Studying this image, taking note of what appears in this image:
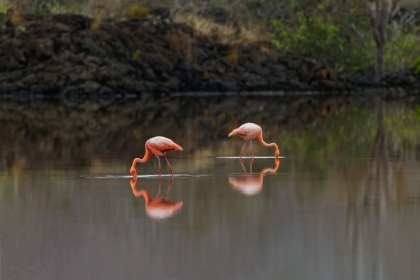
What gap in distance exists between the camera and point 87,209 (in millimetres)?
10602

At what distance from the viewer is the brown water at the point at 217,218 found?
762 cm

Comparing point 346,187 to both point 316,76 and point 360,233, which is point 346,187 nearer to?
point 360,233

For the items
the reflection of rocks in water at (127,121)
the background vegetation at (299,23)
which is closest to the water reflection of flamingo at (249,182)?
the reflection of rocks in water at (127,121)

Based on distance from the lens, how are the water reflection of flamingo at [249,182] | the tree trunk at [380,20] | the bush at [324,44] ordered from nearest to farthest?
the water reflection of flamingo at [249,182] < the tree trunk at [380,20] < the bush at [324,44]

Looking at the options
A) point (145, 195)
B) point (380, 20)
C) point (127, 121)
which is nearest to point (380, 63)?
point (380, 20)

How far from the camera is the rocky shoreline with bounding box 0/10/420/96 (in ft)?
149

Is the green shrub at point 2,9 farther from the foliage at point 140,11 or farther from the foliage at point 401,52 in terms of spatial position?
the foliage at point 401,52

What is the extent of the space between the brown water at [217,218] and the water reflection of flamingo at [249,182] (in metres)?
0.01

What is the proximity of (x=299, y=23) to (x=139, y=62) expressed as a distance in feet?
42.9

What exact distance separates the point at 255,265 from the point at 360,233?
159 centimetres

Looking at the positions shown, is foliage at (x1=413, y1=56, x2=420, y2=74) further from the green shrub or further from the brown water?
the brown water

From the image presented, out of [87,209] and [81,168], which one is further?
[81,168]

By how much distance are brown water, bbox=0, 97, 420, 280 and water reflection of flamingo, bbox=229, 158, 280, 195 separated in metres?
0.01

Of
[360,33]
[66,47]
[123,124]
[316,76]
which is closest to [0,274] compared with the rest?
[123,124]
